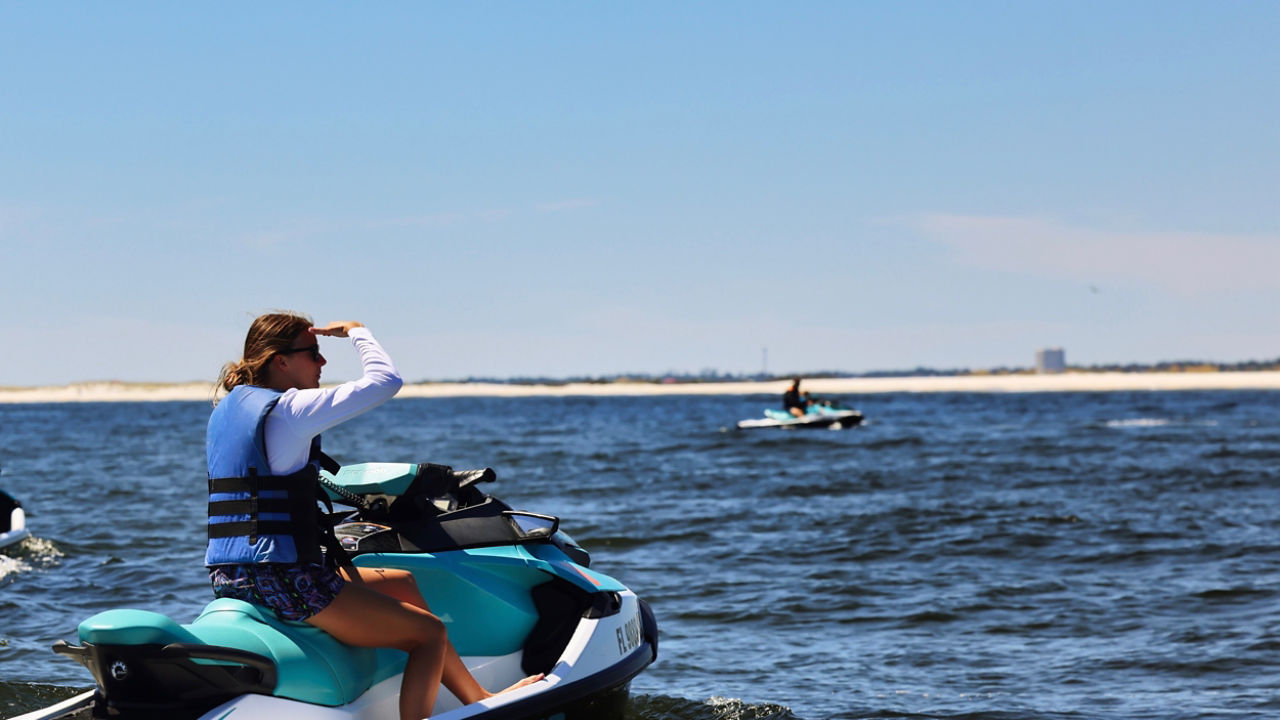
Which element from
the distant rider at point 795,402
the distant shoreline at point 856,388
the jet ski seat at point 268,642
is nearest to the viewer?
the jet ski seat at point 268,642

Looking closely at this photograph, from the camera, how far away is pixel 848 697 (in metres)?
7.36

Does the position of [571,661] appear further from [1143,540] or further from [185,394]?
[185,394]

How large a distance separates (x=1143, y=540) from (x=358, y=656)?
1133 centimetres

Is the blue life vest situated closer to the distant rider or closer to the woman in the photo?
the woman

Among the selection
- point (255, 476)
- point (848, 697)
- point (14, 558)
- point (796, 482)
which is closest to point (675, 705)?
point (848, 697)

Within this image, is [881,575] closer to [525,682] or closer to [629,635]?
[629,635]

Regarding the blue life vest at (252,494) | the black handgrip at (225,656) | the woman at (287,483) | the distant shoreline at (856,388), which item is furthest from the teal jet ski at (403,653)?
the distant shoreline at (856,388)

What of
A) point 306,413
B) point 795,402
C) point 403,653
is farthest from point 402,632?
point 795,402

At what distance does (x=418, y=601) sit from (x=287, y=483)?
88 cm

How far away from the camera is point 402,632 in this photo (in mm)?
4383

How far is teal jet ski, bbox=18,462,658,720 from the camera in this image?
157 inches

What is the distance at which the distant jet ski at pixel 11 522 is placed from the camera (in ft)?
39.7

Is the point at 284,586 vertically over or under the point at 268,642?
over

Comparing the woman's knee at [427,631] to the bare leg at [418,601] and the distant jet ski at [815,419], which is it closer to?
the bare leg at [418,601]
